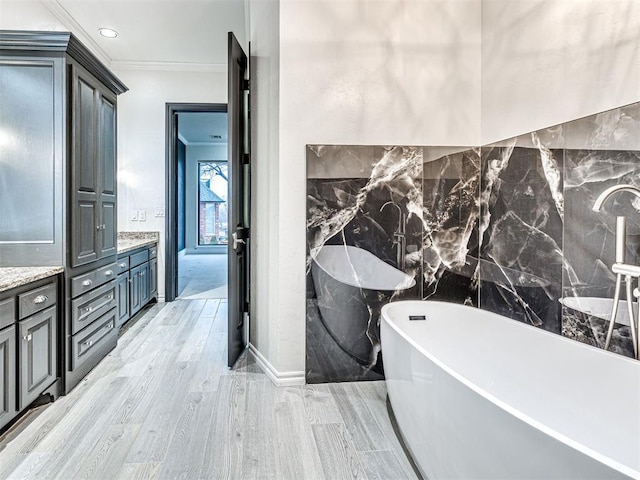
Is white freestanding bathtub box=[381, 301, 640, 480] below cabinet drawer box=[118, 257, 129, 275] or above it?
below

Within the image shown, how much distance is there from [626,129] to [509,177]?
847mm

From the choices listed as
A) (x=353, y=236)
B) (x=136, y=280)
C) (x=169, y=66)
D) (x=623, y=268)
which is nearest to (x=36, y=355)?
(x=353, y=236)

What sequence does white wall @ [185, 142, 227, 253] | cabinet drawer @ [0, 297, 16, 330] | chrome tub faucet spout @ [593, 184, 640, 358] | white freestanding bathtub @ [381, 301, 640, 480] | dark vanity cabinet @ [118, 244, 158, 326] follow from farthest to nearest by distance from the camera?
1. white wall @ [185, 142, 227, 253]
2. dark vanity cabinet @ [118, 244, 158, 326]
3. cabinet drawer @ [0, 297, 16, 330]
4. chrome tub faucet spout @ [593, 184, 640, 358]
5. white freestanding bathtub @ [381, 301, 640, 480]

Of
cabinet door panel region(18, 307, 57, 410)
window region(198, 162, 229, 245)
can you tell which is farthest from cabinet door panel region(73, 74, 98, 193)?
window region(198, 162, 229, 245)

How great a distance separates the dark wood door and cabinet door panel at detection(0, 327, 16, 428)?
4.22 ft

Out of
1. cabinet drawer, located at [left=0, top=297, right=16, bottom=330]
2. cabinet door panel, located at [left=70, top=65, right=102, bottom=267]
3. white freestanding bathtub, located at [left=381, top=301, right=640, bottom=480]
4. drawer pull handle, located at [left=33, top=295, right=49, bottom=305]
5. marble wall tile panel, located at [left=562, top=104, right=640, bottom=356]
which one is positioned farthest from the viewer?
cabinet door panel, located at [left=70, top=65, right=102, bottom=267]

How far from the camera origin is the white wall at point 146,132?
16.4ft

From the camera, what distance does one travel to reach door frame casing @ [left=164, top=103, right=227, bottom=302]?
5.04m

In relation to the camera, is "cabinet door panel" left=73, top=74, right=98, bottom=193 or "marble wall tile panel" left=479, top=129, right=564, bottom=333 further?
"cabinet door panel" left=73, top=74, right=98, bottom=193

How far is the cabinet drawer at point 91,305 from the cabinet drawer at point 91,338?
0.05 metres

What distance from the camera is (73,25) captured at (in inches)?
159

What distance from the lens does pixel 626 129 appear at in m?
1.73

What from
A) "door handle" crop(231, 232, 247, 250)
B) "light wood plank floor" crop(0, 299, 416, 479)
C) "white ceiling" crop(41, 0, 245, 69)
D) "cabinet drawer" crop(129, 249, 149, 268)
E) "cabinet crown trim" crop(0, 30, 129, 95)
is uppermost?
"white ceiling" crop(41, 0, 245, 69)

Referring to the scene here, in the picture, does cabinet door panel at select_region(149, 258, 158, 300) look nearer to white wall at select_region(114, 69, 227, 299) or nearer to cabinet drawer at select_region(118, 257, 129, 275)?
white wall at select_region(114, 69, 227, 299)
